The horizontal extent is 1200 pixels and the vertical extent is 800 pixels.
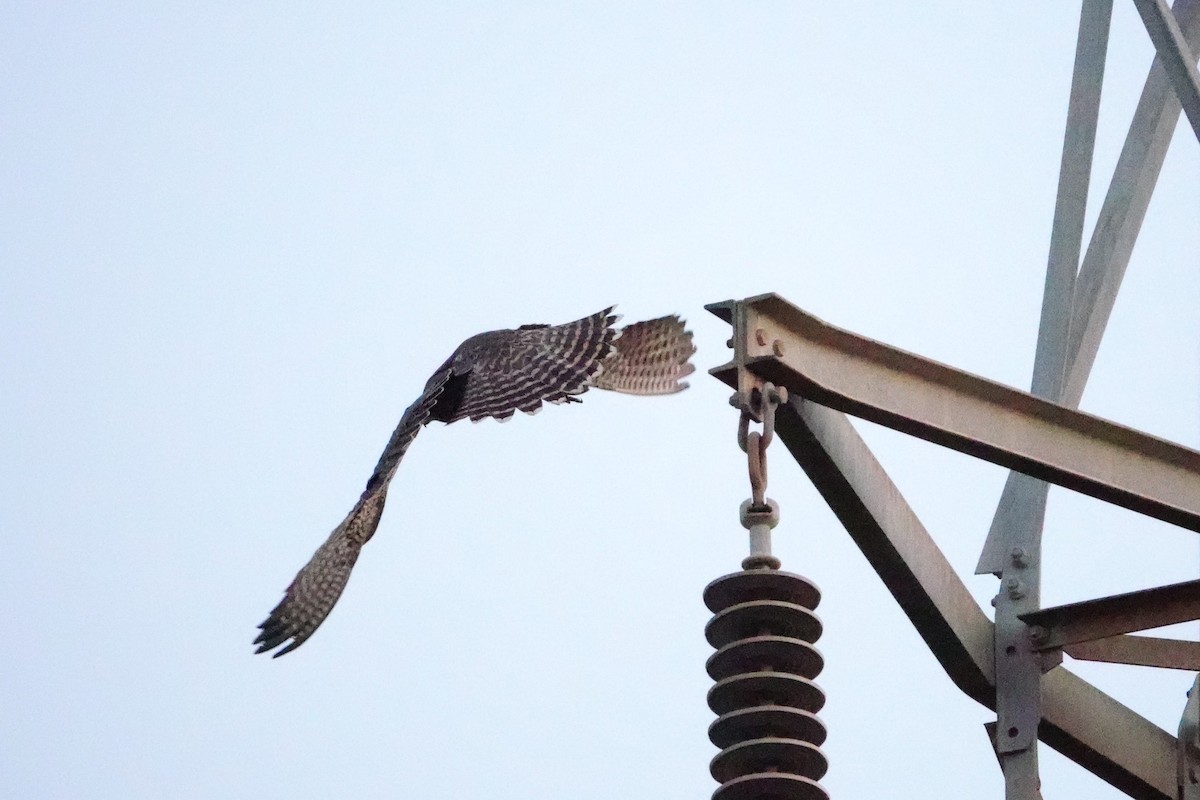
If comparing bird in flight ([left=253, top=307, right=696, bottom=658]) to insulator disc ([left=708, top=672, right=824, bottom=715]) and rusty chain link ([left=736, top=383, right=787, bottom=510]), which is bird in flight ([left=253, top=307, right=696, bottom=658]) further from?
insulator disc ([left=708, top=672, right=824, bottom=715])

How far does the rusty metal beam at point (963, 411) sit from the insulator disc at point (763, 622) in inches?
26.9

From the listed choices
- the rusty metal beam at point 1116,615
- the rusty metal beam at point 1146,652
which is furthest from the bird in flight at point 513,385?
the rusty metal beam at point 1116,615

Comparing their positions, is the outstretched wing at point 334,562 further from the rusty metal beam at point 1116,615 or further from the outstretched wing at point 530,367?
the rusty metal beam at point 1116,615

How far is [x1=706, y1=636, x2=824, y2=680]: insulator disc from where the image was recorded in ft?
18.5

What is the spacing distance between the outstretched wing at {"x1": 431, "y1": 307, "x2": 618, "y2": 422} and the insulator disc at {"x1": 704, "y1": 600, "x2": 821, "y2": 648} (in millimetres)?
5898

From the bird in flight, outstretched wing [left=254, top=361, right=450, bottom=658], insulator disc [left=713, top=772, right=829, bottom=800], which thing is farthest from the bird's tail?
insulator disc [left=713, top=772, right=829, bottom=800]

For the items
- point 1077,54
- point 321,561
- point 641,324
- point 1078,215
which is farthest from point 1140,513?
point 321,561

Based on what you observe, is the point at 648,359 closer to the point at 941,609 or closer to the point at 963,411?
the point at 941,609

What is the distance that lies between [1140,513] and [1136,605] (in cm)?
72

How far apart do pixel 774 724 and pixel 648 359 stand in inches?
244

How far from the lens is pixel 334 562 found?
40.2ft

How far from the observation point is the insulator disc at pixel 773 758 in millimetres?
5492

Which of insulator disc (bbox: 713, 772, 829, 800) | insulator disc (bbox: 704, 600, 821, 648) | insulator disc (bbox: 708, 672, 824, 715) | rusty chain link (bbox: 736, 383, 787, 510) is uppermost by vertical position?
rusty chain link (bbox: 736, 383, 787, 510)

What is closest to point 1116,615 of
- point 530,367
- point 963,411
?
point 963,411
